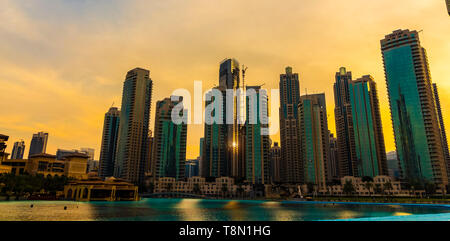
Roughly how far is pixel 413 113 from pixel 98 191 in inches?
7479

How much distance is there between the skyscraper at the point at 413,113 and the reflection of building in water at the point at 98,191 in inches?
6284

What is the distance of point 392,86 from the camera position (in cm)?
18138

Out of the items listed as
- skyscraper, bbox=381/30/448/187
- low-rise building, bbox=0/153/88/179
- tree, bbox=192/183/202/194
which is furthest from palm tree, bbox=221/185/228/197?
skyscraper, bbox=381/30/448/187

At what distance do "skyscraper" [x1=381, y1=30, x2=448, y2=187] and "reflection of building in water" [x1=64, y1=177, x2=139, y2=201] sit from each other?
524ft

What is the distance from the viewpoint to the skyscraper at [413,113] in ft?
537

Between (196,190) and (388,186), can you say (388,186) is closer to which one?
(388,186)

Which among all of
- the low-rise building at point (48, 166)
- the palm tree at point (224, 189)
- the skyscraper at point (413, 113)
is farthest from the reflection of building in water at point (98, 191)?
the skyscraper at point (413, 113)

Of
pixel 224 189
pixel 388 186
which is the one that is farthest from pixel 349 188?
pixel 224 189

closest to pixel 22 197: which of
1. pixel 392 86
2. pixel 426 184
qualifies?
pixel 426 184

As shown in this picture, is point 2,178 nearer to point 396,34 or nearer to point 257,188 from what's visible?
point 257,188

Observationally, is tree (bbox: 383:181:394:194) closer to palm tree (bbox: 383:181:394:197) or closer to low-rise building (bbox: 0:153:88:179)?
palm tree (bbox: 383:181:394:197)

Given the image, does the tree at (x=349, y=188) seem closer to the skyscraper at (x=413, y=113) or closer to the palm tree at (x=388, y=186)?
the palm tree at (x=388, y=186)

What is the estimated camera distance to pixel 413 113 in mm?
171750
